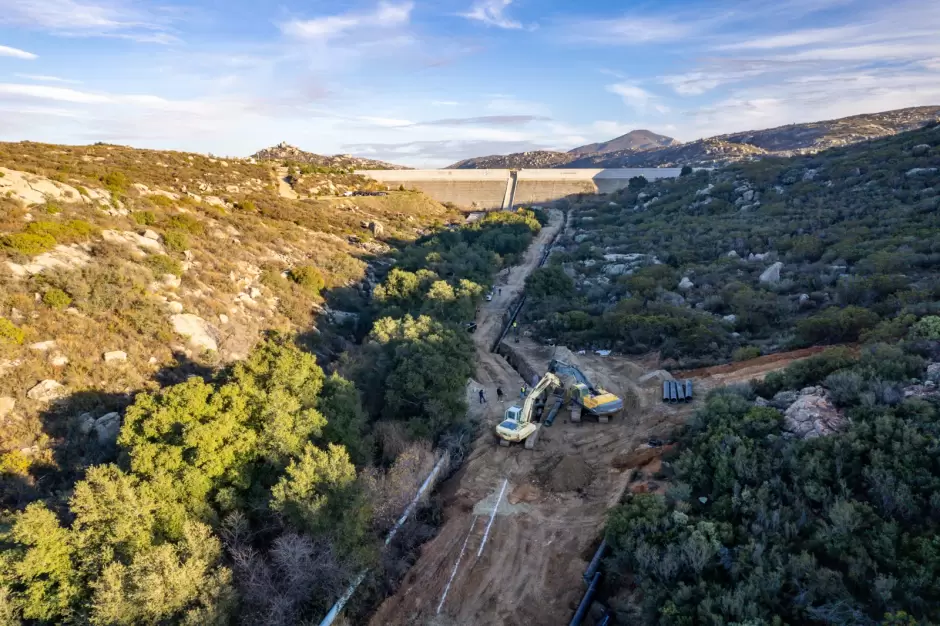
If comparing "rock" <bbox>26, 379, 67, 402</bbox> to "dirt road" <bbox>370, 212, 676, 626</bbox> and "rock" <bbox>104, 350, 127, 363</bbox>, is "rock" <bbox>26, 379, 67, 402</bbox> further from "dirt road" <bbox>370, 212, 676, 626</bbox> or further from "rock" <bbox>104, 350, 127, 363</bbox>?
"dirt road" <bbox>370, 212, 676, 626</bbox>

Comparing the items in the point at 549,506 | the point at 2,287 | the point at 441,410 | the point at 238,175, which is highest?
→ the point at 238,175

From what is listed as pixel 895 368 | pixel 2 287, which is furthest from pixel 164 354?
pixel 895 368

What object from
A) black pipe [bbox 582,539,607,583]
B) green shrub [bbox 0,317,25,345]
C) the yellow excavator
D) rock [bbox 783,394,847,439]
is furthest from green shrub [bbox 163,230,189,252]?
rock [bbox 783,394,847,439]

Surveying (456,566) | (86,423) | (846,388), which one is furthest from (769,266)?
(86,423)

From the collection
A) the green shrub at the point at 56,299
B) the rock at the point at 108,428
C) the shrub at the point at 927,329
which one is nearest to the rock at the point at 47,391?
the rock at the point at 108,428

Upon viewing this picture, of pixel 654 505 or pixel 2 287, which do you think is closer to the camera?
pixel 654 505

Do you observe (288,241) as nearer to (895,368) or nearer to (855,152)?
(895,368)
